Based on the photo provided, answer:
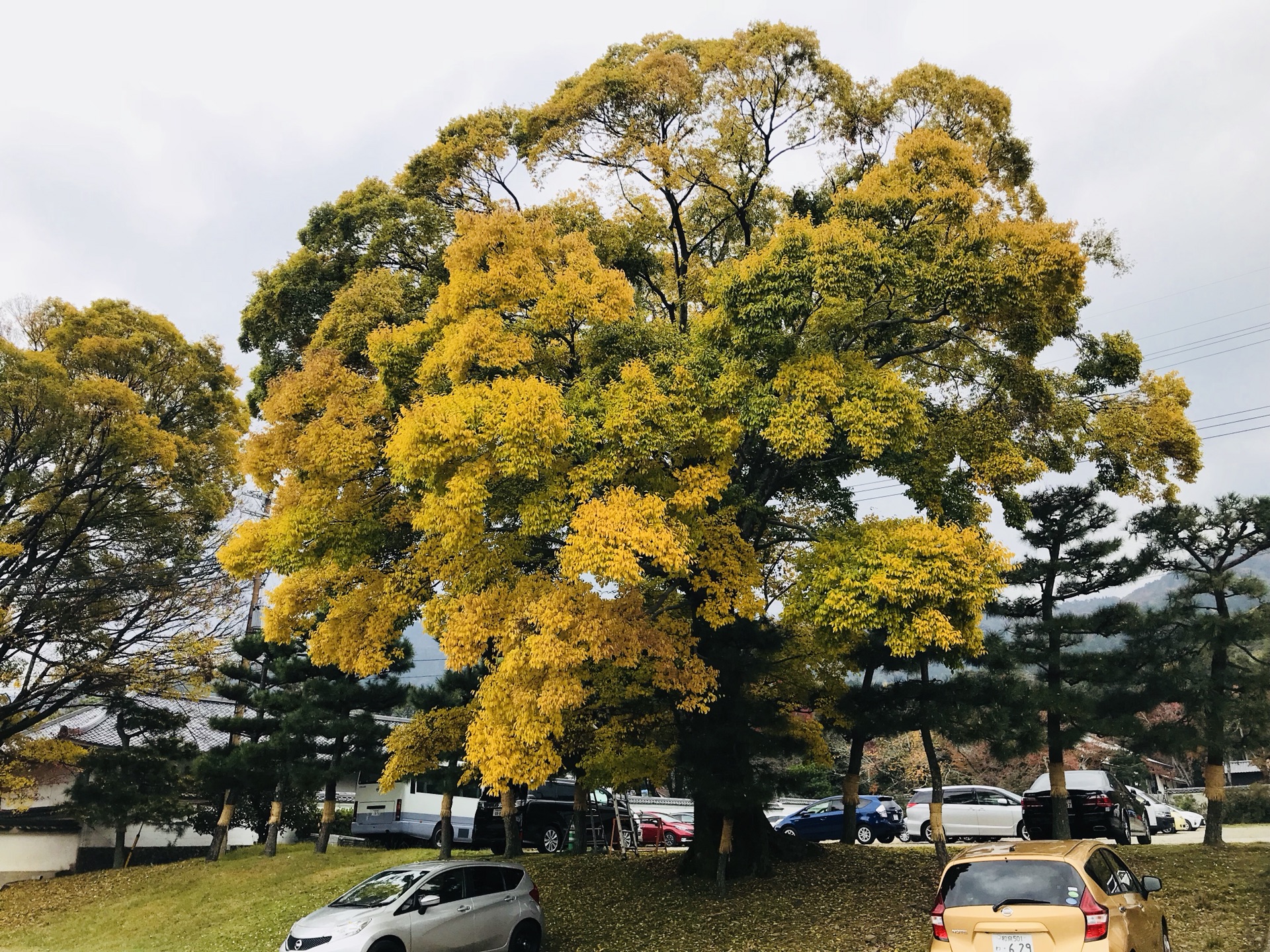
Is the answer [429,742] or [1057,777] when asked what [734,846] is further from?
[1057,777]

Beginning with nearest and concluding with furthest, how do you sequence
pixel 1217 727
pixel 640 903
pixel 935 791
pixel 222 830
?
pixel 640 903
pixel 1217 727
pixel 935 791
pixel 222 830

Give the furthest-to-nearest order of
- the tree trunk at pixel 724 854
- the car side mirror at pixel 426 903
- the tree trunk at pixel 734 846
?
the tree trunk at pixel 734 846 < the tree trunk at pixel 724 854 < the car side mirror at pixel 426 903

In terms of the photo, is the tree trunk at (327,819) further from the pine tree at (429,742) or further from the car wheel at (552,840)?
the car wheel at (552,840)

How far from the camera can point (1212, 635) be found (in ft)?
42.3

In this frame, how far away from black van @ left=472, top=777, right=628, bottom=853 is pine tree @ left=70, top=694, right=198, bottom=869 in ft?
24.0

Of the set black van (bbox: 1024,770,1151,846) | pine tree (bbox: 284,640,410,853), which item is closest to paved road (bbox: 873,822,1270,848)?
black van (bbox: 1024,770,1151,846)

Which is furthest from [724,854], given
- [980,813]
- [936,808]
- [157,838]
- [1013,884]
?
[157,838]

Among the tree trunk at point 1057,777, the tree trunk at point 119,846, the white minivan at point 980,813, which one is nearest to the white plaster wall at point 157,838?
the tree trunk at point 119,846

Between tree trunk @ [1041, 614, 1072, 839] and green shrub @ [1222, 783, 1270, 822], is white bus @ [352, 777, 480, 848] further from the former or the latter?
green shrub @ [1222, 783, 1270, 822]

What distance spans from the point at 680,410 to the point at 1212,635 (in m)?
9.29

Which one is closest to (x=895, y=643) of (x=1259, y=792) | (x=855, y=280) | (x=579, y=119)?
(x=855, y=280)

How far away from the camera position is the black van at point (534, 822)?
712 inches

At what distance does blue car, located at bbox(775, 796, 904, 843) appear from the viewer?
1920 centimetres

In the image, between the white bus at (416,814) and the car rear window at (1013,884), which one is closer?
the car rear window at (1013,884)
